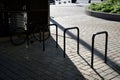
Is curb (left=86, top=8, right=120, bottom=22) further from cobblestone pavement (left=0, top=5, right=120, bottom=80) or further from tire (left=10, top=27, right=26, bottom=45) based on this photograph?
tire (left=10, top=27, right=26, bottom=45)

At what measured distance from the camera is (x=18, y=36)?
30.5 ft

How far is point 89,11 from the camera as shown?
18812 mm

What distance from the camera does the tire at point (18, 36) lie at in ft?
30.1

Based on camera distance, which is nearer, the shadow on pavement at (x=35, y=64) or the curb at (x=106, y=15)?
the shadow on pavement at (x=35, y=64)

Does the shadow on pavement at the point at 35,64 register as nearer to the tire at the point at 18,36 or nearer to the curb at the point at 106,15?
the tire at the point at 18,36

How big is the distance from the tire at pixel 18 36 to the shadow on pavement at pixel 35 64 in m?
0.27

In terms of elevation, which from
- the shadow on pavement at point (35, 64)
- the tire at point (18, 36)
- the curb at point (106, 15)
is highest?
the curb at point (106, 15)

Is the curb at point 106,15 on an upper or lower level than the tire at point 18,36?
upper

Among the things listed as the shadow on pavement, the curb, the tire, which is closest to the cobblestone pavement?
the shadow on pavement

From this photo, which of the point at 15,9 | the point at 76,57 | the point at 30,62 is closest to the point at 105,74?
the point at 76,57

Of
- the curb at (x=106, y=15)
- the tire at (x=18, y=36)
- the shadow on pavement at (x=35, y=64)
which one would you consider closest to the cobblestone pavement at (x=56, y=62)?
the shadow on pavement at (x=35, y=64)

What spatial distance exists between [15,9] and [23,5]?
409 millimetres

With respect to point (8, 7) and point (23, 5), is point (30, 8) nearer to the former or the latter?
point (23, 5)

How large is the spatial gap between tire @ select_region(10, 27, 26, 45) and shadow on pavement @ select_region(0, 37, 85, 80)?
10.8 inches
